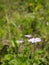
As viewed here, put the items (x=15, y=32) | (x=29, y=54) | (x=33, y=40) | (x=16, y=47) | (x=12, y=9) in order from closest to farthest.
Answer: (x=29, y=54), (x=16, y=47), (x=33, y=40), (x=15, y=32), (x=12, y=9)

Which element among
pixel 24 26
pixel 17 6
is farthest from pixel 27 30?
pixel 17 6

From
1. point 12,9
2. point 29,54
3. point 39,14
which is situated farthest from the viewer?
point 12,9

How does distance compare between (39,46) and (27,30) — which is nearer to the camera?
(39,46)

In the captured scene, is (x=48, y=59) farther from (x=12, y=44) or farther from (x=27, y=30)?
(x=27, y=30)

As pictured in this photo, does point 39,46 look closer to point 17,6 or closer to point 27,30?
point 27,30

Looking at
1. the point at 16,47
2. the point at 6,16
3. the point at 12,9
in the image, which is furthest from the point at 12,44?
the point at 12,9

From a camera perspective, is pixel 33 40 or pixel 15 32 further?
pixel 15 32
